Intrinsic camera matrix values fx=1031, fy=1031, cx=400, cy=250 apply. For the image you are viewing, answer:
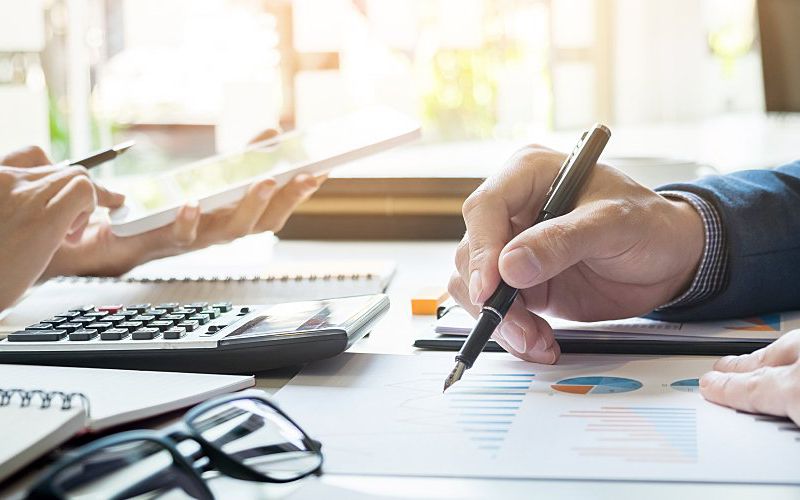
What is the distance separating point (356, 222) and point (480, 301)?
0.79m

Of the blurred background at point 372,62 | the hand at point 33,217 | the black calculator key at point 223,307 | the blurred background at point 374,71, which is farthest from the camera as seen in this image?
the blurred background at point 372,62

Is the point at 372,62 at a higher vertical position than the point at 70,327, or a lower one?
higher

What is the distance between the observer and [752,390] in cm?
59

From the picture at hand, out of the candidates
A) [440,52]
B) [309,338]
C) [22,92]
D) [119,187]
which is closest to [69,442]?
[309,338]

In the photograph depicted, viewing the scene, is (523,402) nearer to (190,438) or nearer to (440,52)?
(190,438)

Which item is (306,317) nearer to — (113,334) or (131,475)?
(113,334)

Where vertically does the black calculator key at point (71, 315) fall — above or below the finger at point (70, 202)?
below

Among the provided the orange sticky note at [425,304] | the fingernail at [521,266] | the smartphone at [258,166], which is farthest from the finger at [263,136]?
the fingernail at [521,266]

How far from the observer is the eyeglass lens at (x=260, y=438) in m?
0.50

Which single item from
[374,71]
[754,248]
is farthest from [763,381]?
[374,71]

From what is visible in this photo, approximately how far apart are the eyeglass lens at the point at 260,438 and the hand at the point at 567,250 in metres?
0.21

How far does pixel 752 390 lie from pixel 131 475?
34 centimetres

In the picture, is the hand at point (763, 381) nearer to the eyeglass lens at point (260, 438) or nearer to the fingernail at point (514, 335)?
the fingernail at point (514, 335)

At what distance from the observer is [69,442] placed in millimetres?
524
